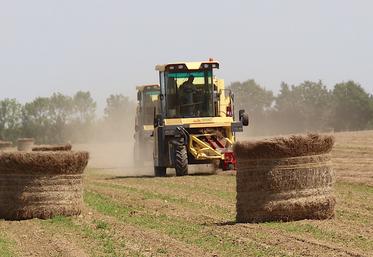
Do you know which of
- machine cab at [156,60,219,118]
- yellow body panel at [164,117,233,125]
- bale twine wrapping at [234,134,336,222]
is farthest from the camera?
machine cab at [156,60,219,118]

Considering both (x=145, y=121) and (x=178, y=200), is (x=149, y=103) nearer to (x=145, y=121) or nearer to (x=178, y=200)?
(x=145, y=121)

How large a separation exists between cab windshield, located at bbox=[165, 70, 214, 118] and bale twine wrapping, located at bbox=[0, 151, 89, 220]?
441 inches

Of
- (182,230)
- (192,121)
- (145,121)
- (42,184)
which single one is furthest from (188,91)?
(182,230)

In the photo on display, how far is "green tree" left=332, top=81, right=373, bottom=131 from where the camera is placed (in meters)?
88.6

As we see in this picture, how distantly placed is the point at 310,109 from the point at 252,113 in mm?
6983

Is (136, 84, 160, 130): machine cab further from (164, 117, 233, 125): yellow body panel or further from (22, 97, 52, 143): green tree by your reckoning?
(22, 97, 52, 143): green tree

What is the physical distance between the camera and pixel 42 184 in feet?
51.3

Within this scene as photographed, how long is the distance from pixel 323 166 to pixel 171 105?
1356 cm

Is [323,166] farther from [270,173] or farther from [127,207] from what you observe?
[127,207]

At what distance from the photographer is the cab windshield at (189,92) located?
26.9m

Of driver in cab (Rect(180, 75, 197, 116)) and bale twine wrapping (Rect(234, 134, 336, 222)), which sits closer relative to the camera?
bale twine wrapping (Rect(234, 134, 336, 222))

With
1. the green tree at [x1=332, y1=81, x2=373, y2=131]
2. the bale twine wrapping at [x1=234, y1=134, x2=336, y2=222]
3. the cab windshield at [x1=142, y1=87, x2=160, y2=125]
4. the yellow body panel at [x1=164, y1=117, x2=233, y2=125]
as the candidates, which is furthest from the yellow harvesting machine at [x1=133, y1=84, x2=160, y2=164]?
the green tree at [x1=332, y1=81, x2=373, y2=131]

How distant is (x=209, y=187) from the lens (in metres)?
21.1

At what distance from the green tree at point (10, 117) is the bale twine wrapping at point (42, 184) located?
88.6 meters
